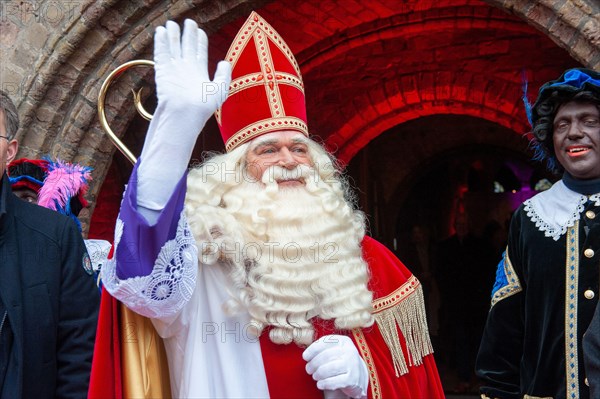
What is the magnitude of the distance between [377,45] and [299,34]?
1251 millimetres

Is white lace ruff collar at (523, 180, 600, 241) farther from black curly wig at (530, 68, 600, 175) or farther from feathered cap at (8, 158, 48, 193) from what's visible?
feathered cap at (8, 158, 48, 193)

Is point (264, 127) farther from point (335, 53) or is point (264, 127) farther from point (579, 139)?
point (335, 53)

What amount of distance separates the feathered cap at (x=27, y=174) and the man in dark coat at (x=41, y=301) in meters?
Answer: 1.30

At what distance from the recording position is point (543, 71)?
8.34 meters

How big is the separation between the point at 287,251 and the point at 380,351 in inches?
17.0

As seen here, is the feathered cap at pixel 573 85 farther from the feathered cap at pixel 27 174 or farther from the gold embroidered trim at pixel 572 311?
the feathered cap at pixel 27 174

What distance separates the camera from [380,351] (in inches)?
106

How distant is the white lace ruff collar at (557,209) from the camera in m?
3.21

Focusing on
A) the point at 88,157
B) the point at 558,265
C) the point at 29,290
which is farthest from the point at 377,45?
the point at 29,290

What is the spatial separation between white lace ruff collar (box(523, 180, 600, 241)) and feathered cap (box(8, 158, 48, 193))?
2329 mm

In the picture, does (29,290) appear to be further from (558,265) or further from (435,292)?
(435,292)

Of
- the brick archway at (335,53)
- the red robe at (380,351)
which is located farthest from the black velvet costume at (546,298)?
the brick archway at (335,53)

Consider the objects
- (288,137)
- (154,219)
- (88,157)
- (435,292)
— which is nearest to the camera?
(154,219)

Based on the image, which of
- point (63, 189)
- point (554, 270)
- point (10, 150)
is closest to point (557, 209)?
point (554, 270)
